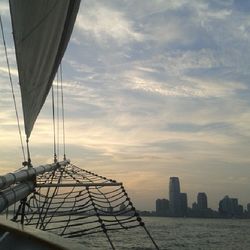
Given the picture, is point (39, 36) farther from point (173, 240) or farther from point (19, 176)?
point (173, 240)

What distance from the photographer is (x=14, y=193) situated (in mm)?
6336

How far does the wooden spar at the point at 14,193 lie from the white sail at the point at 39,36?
1478 millimetres

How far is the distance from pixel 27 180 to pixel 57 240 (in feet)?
19.8

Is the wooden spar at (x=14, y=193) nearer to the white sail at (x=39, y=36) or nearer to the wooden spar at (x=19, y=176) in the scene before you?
the wooden spar at (x=19, y=176)

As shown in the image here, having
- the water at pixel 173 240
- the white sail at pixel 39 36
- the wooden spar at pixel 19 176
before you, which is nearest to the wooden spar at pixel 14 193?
the wooden spar at pixel 19 176

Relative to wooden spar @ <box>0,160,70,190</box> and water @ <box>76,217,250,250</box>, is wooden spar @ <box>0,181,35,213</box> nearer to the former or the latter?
wooden spar @ <box>0,160,70,190</box>

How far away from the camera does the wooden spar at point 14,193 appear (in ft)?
17.6

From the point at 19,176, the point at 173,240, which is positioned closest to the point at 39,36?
the point at 19,176

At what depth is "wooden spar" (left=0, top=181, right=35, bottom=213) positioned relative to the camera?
211 inches

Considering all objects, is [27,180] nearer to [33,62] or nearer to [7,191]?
[7,191]

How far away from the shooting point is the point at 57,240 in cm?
203

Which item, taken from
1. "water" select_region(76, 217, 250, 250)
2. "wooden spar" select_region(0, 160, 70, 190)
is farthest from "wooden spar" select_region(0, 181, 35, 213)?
"water" select_region(76, 217, 250, 250)

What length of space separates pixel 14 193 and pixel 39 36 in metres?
2.50

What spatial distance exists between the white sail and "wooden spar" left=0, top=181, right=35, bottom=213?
1478mm
